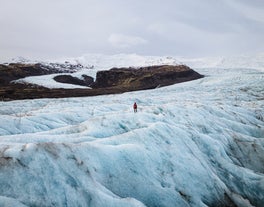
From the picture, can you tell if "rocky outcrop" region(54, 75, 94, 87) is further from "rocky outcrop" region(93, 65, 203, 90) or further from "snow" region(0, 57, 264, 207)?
"snow" region(0, 57, 264, 207)

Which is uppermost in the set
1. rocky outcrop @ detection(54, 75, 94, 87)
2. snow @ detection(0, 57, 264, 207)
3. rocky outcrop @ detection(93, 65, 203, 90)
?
snow @ detection(0, 57, 264, 207)

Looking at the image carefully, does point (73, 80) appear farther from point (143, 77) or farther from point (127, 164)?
point (127, 164)

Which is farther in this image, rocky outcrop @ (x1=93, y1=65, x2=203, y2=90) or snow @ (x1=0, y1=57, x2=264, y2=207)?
rocky outcrop @ (x1=93, y1=65, x2=203, y2=90)

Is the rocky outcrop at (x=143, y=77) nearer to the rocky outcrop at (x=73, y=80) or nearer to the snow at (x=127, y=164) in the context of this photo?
the rocky outcrop at (x=73, y=80)

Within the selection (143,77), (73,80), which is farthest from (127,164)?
(73,80)

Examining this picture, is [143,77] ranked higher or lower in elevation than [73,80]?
higher

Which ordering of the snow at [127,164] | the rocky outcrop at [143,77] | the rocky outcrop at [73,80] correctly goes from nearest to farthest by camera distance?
the snow at [127,164], the rocky outcrop at [143,77], the rocky outcrop at [73,80]

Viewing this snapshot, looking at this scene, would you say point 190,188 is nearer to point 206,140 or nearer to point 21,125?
point 206,140

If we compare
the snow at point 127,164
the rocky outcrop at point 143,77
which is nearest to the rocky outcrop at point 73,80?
the rocky outcrop at point 143,77

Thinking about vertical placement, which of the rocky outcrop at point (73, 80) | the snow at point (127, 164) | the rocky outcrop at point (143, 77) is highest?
the snow at point (127, 164)

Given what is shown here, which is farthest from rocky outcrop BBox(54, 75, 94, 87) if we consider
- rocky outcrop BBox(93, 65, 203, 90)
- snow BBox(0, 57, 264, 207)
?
snow BBox(0, 57, 264, 207)

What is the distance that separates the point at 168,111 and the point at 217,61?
172263 mm

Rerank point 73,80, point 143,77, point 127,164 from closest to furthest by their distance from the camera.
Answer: point 127,164, point 143,77, point 73,80

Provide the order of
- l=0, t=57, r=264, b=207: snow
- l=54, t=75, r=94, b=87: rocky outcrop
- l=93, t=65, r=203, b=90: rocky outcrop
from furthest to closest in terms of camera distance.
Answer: l=54, t=75, r=94, b=87: rocky outcrop → l=93, t=65, r=203, b=90: rocky outcrop → l=0, t=57, r=264, b=207: snow
